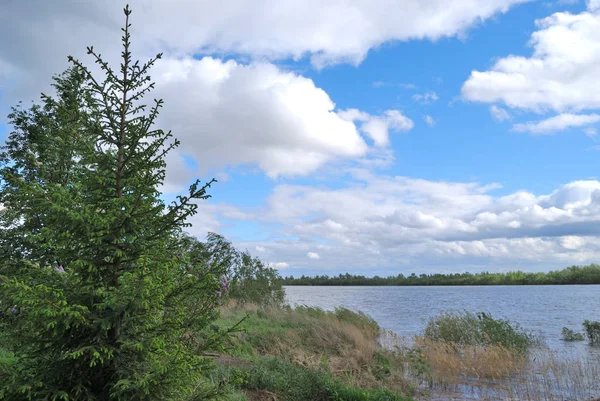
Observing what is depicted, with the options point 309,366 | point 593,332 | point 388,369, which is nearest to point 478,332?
point 593,332

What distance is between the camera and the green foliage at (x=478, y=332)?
18.5 metres

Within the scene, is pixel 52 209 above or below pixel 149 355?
above

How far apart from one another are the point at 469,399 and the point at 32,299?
1166cm

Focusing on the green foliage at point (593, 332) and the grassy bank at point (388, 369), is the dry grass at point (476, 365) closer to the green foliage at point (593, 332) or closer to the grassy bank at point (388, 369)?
the grassy bank at point (388, 369)

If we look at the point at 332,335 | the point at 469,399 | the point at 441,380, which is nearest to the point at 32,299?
the point at 469,399

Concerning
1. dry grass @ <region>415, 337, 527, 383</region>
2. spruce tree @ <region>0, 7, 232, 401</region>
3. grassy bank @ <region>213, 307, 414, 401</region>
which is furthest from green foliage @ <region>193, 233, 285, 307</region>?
spruce tree @ <region>0, 7, 232, 401</region>

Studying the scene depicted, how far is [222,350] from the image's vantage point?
16.2 ft

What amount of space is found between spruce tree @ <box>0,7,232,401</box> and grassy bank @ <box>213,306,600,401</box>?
428cm

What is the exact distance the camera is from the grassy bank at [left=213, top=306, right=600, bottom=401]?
9.77 metres

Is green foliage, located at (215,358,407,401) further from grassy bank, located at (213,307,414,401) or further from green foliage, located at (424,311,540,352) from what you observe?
green foliage, located at (424,311,540,352)

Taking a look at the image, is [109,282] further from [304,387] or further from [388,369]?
[388,369]

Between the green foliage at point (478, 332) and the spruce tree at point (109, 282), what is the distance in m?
16.0

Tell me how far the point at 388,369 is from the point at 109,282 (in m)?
11.2

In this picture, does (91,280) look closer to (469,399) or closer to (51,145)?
(469,399)
